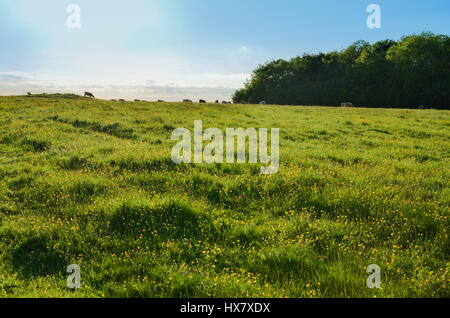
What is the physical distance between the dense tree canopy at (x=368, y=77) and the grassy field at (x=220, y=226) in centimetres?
5873

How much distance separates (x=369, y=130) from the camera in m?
18.7

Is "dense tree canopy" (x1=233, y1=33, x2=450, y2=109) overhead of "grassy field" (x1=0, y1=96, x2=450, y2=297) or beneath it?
overhead

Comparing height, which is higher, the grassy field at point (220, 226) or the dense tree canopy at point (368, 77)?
the dense tree canopy at point (368, 77)

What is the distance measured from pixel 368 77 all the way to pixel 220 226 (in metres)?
71.4

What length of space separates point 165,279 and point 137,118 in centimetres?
1749

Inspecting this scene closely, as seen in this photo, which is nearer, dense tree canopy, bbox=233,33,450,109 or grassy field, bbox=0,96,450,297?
grassy field, bbox=0,96,450,297

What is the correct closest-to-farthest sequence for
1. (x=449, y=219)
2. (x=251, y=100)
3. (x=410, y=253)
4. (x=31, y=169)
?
(x=410, y=253)
(x=449, y=219)
(x=31, y=169)
(x=251, y=100)

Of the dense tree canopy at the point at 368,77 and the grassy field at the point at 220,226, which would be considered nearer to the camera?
the grassy field at the point at 220,226

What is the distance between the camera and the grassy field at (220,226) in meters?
4.36

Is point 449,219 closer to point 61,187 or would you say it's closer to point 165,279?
point 165,279

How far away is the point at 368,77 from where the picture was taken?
65.6 meters

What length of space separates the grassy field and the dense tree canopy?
2312 inches

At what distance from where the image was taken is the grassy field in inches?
172

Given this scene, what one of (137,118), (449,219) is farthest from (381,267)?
(137,118)
